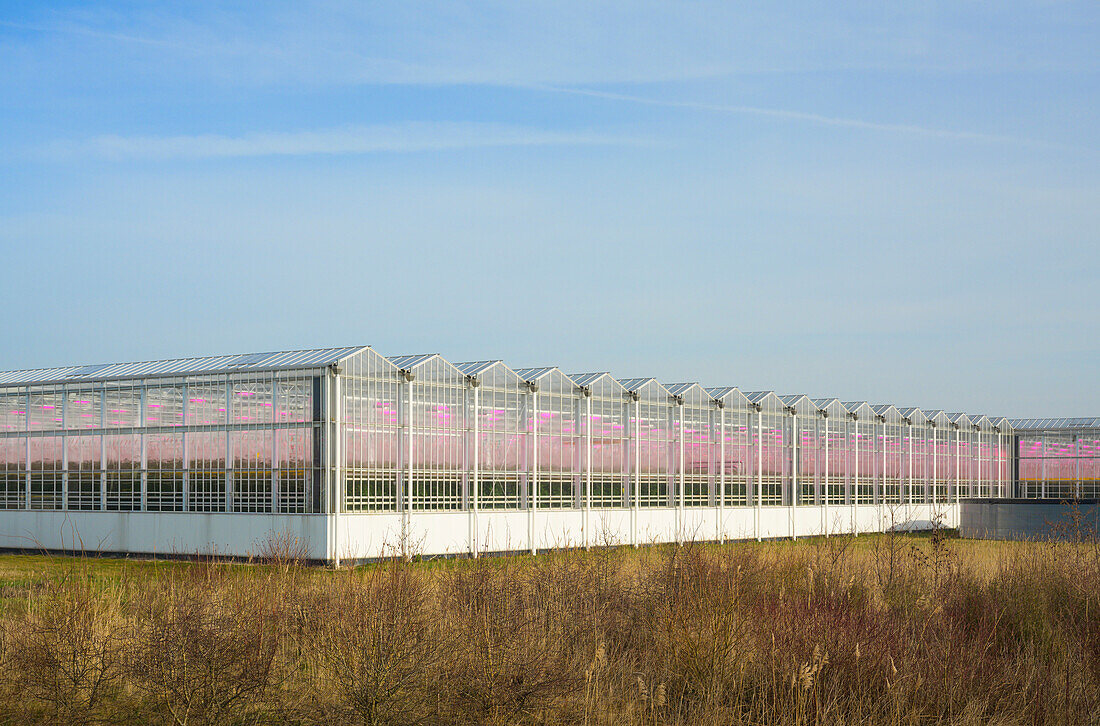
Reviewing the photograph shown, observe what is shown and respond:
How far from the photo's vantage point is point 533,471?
33.1 meters

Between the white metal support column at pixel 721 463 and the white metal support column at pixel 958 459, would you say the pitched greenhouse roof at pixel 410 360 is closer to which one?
the white metal support column at pixel 721 463

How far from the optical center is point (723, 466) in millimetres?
40219

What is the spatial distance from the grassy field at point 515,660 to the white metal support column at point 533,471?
61.9 ft

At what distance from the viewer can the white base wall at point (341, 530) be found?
89.0 ft

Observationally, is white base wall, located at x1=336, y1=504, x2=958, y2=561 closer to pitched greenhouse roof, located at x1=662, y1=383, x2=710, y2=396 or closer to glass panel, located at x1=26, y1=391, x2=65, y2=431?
pitched greenhouse roof, located at x1=662, y1=383, x2=710, y2=396

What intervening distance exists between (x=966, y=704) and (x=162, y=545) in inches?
937

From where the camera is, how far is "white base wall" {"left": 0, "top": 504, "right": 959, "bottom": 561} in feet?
89.0

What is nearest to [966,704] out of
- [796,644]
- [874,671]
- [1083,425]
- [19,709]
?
[874,671]

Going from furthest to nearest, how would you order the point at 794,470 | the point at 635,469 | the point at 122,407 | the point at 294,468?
the point at 794,470, the point at 635,469, the point at 122,407, the point at 294,468

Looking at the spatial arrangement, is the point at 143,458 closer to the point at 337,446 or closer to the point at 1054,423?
the point at 337,446

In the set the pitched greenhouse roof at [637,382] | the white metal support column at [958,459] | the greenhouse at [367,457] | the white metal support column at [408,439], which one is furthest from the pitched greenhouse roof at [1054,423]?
the white metal support column at [408,439]

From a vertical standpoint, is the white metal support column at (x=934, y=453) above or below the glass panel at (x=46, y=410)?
below

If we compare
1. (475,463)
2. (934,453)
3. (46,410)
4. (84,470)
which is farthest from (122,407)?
(934,453)

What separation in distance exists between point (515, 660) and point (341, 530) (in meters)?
17.4
